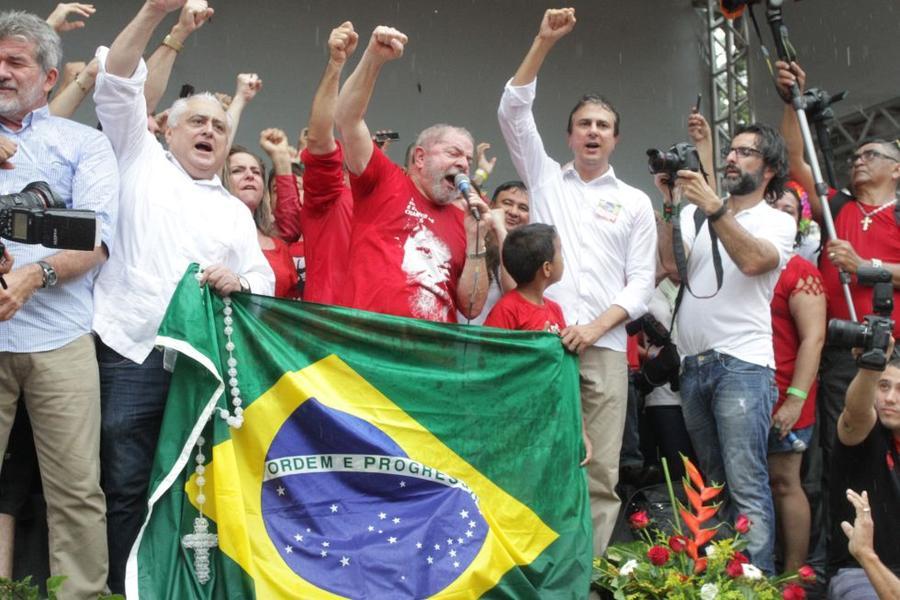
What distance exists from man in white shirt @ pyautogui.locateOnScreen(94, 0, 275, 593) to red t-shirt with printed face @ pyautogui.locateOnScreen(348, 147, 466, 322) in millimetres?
473

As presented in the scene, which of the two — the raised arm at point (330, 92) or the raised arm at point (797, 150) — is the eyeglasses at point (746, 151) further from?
the raised arm at point (330, 92)

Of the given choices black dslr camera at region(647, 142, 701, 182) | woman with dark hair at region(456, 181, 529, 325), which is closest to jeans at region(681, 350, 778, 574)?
black dslr camera at region(647, 142, 701, 182)

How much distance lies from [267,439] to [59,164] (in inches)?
47.9

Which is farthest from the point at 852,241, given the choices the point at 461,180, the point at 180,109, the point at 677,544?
the point at 180,109

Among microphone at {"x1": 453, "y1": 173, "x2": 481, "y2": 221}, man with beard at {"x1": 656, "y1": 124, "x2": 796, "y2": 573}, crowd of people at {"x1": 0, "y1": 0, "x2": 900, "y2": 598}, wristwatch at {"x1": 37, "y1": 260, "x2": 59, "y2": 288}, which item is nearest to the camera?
wristwatch at {"x1": 37, "y1": 260, "x2": 59, "y2": 288}

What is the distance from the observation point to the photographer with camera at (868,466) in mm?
4789

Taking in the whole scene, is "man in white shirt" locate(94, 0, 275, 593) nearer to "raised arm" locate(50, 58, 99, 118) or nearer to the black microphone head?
"raised arm" locate(50, 58, 99, 118)

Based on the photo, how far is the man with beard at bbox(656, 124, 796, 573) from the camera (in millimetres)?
5137

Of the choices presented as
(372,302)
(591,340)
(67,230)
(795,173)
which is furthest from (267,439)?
(795,173)

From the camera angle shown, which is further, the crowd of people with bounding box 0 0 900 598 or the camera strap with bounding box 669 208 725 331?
the camera strap with bounding box 669 208 725 331

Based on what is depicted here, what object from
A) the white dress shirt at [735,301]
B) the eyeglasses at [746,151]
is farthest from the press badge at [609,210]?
the eyeglasses at [746,151]

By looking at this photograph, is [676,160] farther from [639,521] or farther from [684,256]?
[639,521]

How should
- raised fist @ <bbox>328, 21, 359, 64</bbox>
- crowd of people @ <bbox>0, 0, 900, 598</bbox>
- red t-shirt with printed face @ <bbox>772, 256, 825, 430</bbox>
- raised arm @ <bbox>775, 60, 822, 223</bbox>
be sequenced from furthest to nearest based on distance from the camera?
raised arm @ <bbox>775, 60, 822, 223</bbox> < red t-shirt with printed face @ <bbox>772, 256, 825, 430</bbox> < raised fist @ <bbox>328, 21, 359, 64</bbox> < crowd of people @ <bbox>0, 0, 900, 598</bbox>

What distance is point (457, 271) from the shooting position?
4.96 meters
